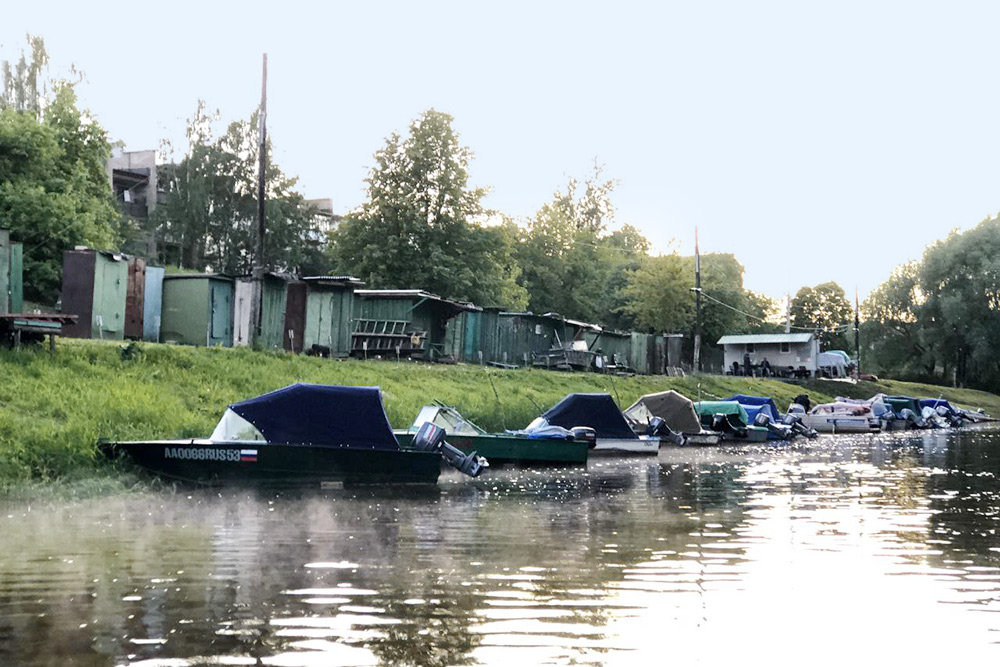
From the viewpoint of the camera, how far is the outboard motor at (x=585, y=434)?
106 feet

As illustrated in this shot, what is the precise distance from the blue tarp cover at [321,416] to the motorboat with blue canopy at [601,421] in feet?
35.2

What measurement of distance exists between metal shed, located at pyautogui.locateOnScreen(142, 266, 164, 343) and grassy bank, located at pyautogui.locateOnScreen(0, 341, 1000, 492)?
6949mm

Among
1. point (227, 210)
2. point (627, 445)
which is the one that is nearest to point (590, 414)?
point (627, 445)

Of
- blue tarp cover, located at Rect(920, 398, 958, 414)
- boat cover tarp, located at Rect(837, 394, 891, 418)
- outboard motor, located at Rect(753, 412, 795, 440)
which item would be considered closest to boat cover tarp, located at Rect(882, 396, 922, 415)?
blue tarp cover, located at Rect(920, 398, 958, 414)

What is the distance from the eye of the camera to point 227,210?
8269 cm

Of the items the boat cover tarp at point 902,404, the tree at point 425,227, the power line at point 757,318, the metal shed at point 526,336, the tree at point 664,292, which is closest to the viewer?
the metal shed at point 526,336

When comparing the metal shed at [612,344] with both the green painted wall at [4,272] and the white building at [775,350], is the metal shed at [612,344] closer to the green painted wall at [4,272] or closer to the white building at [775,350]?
the white building at [775,350]

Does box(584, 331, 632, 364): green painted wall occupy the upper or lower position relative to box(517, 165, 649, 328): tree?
lower

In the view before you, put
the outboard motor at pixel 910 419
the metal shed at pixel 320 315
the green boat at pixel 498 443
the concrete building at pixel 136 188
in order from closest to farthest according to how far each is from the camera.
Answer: the green boat at pixel 498 443 → the metal shed at pixel 320 315 → the outboard motor at pixel 910 419 → the concrete building at pixel 136 188

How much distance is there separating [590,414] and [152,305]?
61.8 feet

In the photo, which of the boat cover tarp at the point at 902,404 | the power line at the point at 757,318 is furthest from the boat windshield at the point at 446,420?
the power line at the point at 757,318

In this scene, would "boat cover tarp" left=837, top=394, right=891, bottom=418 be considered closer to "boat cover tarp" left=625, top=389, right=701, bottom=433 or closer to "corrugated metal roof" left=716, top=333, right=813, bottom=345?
"boat cover tarp" left=625, top=389, right=701, bottom=433

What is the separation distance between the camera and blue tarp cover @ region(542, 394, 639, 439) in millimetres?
35219

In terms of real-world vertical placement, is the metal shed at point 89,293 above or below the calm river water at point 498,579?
above
